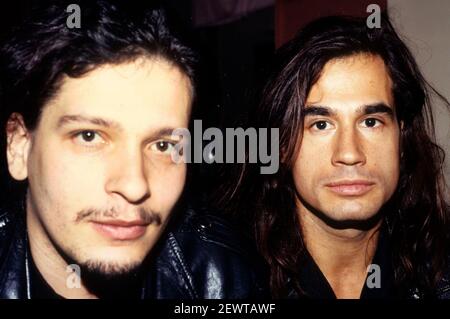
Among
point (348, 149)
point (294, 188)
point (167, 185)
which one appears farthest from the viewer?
point (294, 188)

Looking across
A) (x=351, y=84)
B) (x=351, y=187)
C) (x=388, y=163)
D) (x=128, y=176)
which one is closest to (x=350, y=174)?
(x=351, y=187)

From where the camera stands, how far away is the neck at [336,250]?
4.99 ft

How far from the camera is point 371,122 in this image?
1.42m

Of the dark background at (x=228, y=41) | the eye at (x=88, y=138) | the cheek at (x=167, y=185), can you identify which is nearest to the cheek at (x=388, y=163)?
the dark background at (x=228, y=41)

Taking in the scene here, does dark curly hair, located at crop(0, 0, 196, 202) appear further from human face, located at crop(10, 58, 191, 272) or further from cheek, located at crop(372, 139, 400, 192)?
cheek, located at crop(372, 139, 400, 192)

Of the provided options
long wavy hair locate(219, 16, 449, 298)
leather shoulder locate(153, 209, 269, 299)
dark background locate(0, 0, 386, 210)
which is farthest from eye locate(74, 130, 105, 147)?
long wavy hair locate(219, 16, 449, 298)

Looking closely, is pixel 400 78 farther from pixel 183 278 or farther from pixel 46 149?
pixel 46 149

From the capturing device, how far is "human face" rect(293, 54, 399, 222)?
137 centimetres

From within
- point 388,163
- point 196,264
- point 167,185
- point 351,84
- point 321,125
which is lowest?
point 196,264

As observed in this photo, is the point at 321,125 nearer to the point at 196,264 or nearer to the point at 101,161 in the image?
the point at 196,264

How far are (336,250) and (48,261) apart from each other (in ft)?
2.92

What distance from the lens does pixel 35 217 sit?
3.72 ft

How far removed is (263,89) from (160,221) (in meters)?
0.67

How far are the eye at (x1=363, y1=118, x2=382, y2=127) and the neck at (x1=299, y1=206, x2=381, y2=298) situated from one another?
333 millimetres
